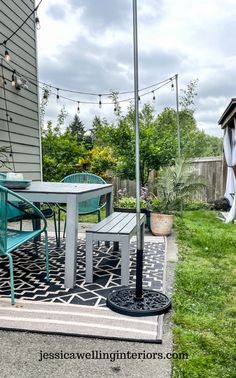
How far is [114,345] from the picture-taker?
172 centimetres

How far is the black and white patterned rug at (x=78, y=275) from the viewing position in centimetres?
239

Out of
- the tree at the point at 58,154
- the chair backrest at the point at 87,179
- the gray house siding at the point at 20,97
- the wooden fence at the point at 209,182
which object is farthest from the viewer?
the wooden fence at the point at 209,182

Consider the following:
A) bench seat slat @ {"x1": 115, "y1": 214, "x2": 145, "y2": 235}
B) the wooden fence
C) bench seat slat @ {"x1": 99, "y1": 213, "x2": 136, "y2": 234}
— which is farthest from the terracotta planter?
the wooden fence

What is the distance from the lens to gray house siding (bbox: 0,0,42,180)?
530cm

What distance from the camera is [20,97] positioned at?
232 inches

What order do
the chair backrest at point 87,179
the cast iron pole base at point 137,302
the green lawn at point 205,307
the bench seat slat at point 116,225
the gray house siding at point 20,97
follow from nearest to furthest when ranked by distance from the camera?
the green lawn at point 205,307, the cast iron pole base at point 137,302, the bench seat slat at point 116,225, the chair backrest at point 87,179, the gray house siding at point 20,97

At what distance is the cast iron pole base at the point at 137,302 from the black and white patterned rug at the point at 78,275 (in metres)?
0.10

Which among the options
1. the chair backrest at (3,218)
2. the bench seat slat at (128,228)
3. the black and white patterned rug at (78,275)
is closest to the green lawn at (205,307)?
the black and white patterned rug at (78,275)

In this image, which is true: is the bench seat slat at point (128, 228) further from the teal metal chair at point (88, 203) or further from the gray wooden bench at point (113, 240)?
the teal metal chair at point (88, 203)

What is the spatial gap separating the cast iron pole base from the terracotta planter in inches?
90.3

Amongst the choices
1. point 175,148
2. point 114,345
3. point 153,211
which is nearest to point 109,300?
point 114,345

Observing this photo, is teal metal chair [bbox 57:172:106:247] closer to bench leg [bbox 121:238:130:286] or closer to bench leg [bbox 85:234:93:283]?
bench leg [bbox 85:234:93:283]

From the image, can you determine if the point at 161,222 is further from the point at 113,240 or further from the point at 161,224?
the point at 113,240

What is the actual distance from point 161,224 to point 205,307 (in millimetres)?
2442
